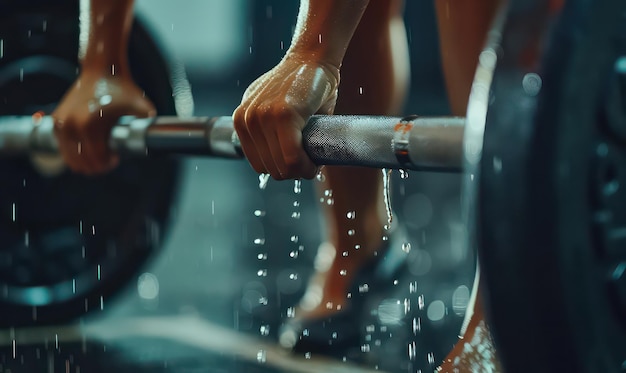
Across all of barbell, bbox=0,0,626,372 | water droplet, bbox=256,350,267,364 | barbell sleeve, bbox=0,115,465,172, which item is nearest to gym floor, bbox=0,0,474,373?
water droplet, bbox=256,350,267,364

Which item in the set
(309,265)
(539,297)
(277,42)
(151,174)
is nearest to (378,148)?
(539,297)

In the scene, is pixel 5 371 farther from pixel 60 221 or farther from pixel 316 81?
pixel 316 81

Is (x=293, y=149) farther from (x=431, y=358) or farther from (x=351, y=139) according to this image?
(x=431, y=358)

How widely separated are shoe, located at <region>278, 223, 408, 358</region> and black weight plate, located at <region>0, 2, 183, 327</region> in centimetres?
30

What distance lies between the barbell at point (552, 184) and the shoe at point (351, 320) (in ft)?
1.79

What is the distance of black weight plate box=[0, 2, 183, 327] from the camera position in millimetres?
1139

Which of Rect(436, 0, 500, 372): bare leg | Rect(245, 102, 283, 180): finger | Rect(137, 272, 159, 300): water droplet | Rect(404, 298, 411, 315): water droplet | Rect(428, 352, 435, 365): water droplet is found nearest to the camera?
Rect(245, 102, 283, 180): finger

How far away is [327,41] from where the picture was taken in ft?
2.33

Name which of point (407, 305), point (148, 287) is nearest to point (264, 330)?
point (407, 305)

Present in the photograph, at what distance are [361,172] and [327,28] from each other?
0.98ft

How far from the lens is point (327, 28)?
0.71 m

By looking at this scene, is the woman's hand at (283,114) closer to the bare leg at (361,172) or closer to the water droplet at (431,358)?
the bare leg at (361,172)

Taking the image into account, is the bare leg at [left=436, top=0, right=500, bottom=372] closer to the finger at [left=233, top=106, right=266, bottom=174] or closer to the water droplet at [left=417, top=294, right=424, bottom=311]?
the finger at [left=233, top=106, right=266, bottom=174]

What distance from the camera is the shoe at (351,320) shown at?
0.96 metres
